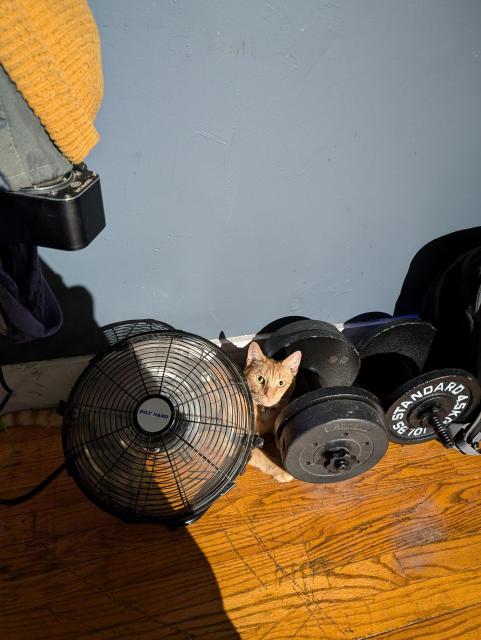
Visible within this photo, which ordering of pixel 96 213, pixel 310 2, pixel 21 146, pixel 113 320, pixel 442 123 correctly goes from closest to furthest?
pixel 21 146, pixel 96 213, pixel 310 2, pixel 442 123, pixel 113 320

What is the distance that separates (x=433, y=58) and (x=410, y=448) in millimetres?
1047

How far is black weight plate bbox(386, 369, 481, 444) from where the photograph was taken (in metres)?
1.15

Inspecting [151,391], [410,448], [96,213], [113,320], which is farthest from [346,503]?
[96,213]

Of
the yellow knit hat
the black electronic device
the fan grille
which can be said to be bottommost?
the fan grille

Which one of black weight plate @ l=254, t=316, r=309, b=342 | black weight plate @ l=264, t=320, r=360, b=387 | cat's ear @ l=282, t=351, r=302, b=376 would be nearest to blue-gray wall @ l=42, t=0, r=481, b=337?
black weight plate @ l=254, t=316, r=309, b=342

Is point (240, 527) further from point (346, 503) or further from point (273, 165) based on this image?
point (273, 165)

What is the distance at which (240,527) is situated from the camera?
3.82 ft

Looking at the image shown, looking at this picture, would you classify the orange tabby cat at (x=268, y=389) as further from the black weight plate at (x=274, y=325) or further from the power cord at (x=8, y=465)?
the power cord at (x=8, y=465)

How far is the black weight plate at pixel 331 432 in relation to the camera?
1045 millimetres

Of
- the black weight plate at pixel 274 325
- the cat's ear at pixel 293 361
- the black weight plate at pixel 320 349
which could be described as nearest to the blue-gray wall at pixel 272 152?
the black weight plate at pixel 274 325

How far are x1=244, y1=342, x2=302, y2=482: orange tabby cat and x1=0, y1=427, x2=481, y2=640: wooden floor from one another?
4cm

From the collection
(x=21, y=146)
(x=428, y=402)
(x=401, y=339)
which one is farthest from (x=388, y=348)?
(x=21, y=146)

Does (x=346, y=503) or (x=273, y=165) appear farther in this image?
(x=346, y=503)

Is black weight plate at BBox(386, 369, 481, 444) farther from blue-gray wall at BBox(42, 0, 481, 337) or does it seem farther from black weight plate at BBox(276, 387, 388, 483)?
blue-gray wall at BBox(42, 0, 481, 337)
